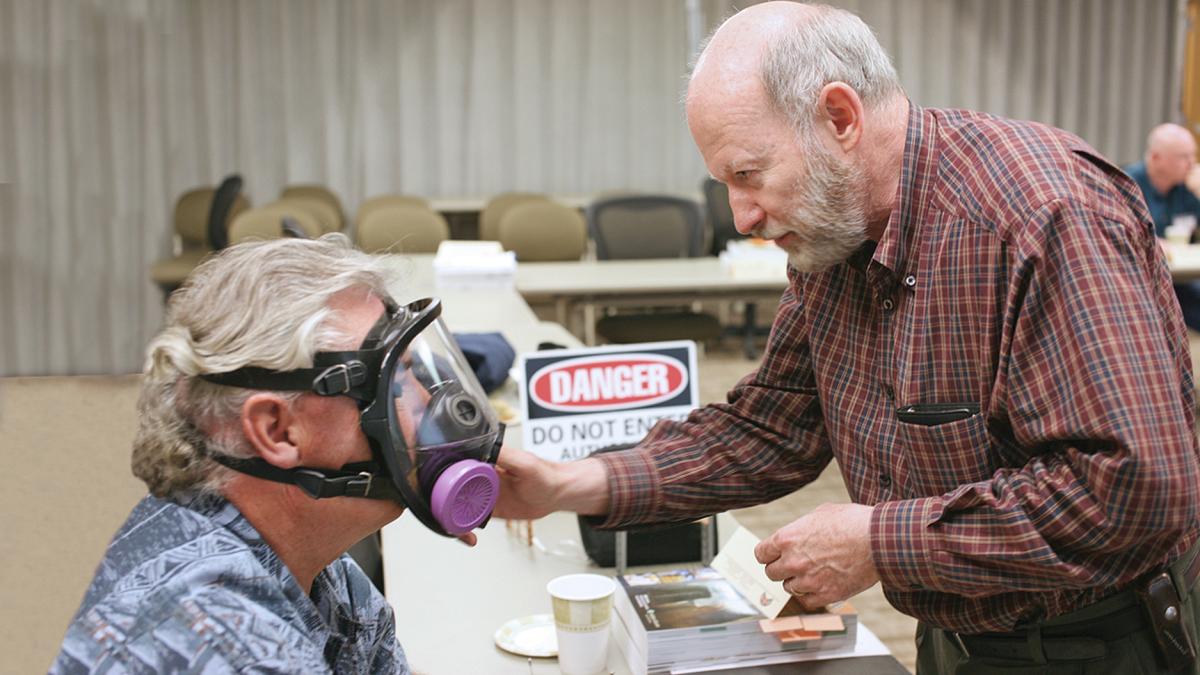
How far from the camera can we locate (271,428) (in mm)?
1227

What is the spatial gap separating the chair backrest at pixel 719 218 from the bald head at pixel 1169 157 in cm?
242

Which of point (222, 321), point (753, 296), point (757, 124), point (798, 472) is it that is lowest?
point (753, 296)

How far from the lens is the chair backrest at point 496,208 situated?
27.0 feet

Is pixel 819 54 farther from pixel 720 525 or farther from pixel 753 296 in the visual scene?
pixel 753 296

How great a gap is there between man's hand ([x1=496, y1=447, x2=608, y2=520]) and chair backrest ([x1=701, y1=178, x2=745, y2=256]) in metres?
5.56

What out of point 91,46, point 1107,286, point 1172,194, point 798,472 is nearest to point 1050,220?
point 1107,286

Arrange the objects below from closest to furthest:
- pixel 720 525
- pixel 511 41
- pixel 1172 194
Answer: pixel 720 525
pixel 1172 194
pixel 511 41

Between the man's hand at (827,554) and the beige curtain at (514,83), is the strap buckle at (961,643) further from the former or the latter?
the beige curtain at (514,83)

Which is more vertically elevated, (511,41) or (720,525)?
(511,41)

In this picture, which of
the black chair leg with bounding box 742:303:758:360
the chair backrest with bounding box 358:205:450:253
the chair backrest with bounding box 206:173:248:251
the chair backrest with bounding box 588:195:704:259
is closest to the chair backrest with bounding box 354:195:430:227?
the chair backrest with bounding box 206:173:248:251

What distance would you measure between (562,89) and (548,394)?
7508 millimetres

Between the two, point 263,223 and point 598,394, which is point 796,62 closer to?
point 598,394

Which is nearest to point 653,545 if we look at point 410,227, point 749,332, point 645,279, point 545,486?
point 545,486

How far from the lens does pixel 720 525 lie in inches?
90.4
